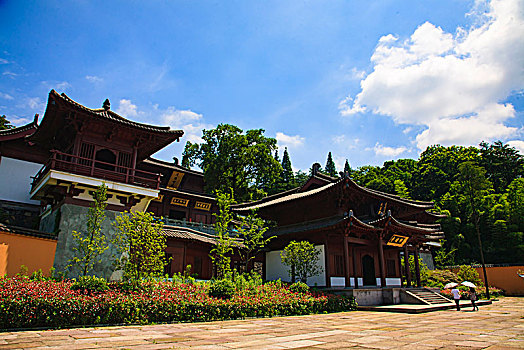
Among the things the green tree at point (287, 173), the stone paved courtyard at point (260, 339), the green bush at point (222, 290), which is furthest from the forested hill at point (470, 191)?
the stone paved courtyard at point (260, 339)

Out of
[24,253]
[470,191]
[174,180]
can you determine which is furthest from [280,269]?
[470,191]

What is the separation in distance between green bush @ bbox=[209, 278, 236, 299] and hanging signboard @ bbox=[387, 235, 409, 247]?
37.6 feet

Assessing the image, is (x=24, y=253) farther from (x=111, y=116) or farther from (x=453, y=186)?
(x=453, y=186)

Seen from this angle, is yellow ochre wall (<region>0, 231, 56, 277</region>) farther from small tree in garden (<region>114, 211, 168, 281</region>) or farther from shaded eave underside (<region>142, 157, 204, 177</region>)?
shaded eave underside (<region>142, 157, 204, 177</region>)

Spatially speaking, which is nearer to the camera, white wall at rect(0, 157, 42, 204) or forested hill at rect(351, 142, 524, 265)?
white wall at rect(0, 157, 42, 204)

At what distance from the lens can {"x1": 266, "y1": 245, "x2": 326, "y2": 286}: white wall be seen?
19.6 metres

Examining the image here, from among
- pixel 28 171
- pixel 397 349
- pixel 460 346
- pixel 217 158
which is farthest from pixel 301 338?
pixel 217 158

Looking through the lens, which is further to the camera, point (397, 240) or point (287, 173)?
point (287, 173)

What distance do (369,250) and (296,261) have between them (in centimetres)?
620

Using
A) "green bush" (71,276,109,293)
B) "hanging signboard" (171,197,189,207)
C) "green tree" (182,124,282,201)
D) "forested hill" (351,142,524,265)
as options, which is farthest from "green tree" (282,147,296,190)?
"green bush" (71,276,109,293)

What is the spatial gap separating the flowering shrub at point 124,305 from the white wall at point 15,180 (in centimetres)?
1163

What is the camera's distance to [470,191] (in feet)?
100

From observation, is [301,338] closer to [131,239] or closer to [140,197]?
[131,239]

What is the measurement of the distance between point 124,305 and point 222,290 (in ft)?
12.7
